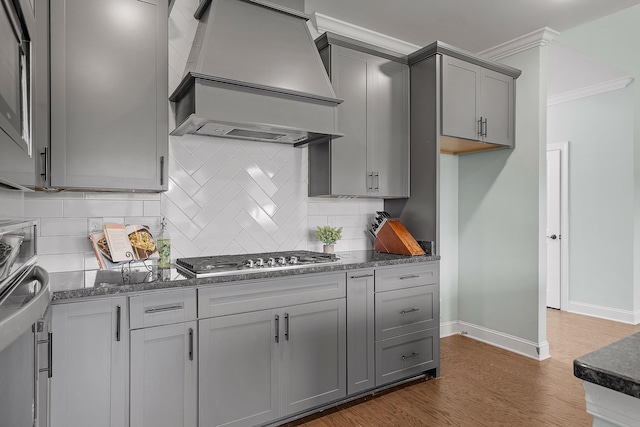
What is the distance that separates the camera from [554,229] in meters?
5.06

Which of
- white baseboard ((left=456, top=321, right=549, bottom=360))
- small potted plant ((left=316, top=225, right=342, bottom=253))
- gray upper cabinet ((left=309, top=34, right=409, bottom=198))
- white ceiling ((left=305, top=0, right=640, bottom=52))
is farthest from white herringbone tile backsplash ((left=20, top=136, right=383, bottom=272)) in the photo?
white baseboard ((left=456, top=321, right=549, bottom=360))

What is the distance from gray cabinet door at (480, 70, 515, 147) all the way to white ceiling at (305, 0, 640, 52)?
0.39m

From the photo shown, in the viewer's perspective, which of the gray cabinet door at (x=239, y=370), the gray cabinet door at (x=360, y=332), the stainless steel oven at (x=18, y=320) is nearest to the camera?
the stainless steel oven at (x=18, y=320)

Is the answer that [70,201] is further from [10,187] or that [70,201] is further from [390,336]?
[390,336]

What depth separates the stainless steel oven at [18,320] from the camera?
47cm

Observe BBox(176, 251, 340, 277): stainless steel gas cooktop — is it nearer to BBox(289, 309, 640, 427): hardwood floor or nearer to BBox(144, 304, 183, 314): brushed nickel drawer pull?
BBox(144, 304, 183, 314): brushed nickel drawer pull

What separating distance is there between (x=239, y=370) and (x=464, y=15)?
3080 millimetres

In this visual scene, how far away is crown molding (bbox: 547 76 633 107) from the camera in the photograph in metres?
4.43

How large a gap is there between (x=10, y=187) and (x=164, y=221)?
1.88 metres

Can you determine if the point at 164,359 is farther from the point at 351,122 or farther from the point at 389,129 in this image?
the point at 389,129

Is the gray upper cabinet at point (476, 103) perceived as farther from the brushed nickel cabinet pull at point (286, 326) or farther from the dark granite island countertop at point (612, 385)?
the dark granite island countertop at point (612, 385)

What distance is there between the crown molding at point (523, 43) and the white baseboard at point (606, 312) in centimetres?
316

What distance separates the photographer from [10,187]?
69 centimetres

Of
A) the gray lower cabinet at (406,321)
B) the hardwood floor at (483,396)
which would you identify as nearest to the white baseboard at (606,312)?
the hardwood floor at (483,396)
